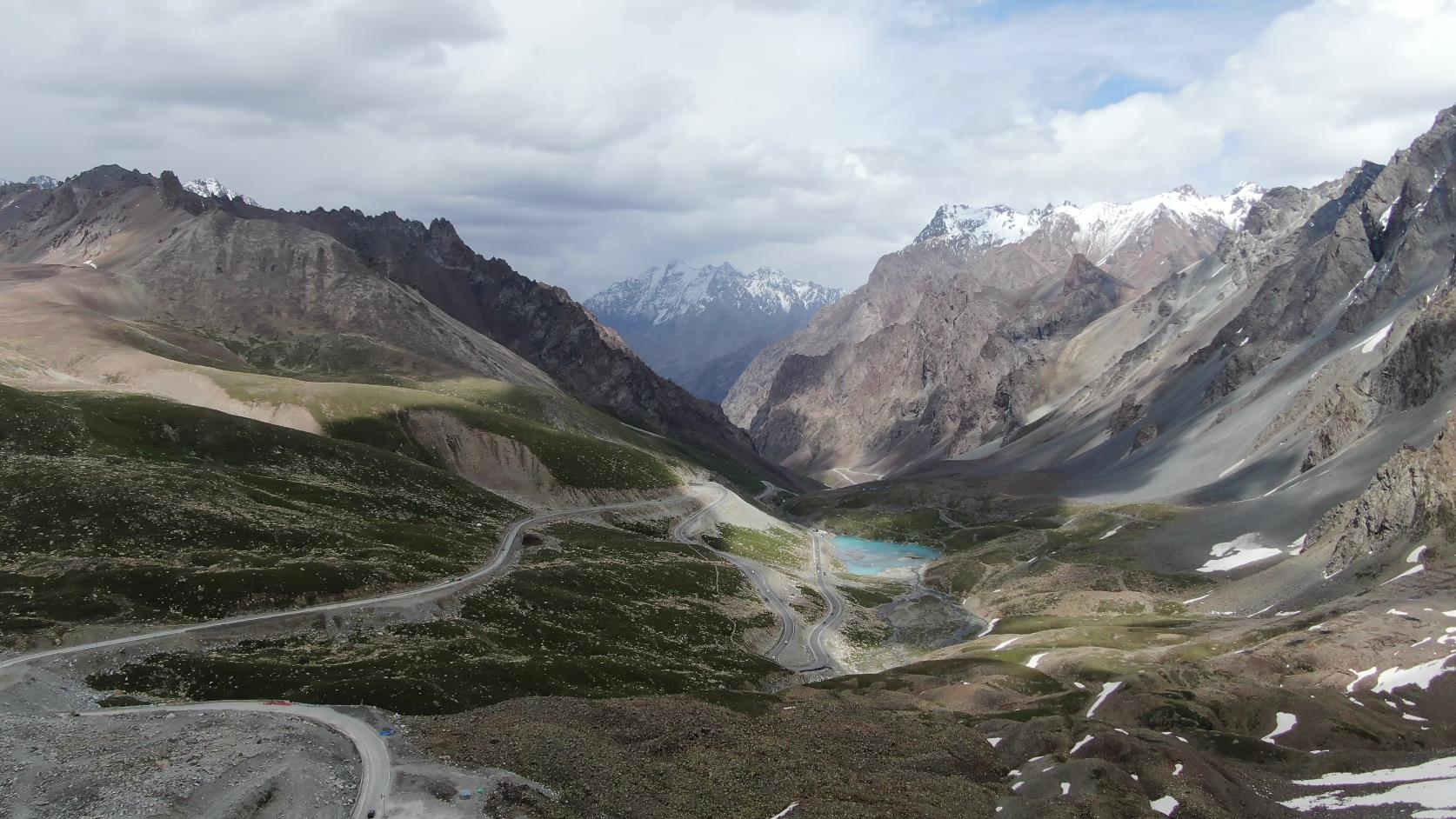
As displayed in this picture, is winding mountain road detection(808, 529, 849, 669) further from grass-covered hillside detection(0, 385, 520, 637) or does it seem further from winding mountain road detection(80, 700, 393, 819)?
winding mountain road detection(80, 700, 393, 819)

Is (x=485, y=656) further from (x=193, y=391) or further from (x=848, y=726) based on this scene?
(x=193, y=391)

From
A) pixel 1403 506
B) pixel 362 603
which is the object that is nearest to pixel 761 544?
pixel 362 603

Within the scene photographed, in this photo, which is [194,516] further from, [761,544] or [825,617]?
[761,544]

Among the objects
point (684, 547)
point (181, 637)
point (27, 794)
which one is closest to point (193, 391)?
point (684, 547)

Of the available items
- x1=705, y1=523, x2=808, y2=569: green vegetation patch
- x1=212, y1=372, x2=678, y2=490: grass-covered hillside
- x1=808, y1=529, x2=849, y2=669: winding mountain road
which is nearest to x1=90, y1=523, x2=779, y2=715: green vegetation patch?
x1=808, y1=529, x2=849, y2=669: winding mountain road

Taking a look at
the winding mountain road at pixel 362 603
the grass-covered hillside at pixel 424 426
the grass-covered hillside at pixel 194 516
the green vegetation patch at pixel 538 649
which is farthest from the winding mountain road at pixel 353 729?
the grass-covered hillside at pixel 424 426

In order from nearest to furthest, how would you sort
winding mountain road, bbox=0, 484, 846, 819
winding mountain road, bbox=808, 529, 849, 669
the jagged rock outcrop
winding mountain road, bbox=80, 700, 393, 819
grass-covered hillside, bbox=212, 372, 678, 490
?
winding mountain road, bbox=80, 700, 393, 819, winding mountain road, bbox=0, 484, 846, 819, the jagged rock outcrop, winding mountain road, bbox=808, 529, 849, 669, grass-covered hillside, bbox=212, 372, 678, 490

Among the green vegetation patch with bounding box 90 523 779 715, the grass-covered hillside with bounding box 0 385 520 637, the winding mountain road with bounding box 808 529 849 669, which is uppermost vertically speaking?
the grass-covered hillside with bounding box 0 385 520 637
